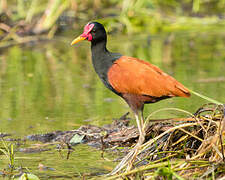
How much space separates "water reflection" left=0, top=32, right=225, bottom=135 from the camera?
668 centimetres

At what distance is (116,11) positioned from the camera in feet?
44.0

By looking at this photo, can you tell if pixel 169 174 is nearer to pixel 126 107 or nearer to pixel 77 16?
pixel 126 107

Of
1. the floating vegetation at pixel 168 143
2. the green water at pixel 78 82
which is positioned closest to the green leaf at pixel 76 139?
the floating vegetation at pixel 168 143

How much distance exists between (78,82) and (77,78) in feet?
0.93

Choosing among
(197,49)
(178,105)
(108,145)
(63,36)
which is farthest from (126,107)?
(63,36)

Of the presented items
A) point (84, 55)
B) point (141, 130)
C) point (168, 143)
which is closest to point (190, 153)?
point (168, 143)

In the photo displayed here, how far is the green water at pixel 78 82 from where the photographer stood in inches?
248

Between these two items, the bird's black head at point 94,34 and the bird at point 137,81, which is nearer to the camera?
the bird at point 137,81

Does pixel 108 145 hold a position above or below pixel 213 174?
below

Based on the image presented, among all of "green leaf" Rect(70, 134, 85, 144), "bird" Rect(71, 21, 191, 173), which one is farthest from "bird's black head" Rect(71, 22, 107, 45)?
"green leaf" Rect(70, 134, 85, 144)

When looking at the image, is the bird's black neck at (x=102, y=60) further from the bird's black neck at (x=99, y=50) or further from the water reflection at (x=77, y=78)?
the water reflection at (x=77, y=78)

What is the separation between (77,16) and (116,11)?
0.98 metres

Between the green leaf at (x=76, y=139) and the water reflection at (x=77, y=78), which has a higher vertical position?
the green leaf at (x=76, y=139)

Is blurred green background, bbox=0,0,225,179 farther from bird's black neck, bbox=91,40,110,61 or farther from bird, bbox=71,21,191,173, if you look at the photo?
bird's black neck, bbox=91,40,110,61
